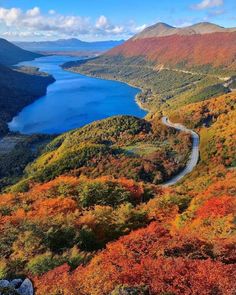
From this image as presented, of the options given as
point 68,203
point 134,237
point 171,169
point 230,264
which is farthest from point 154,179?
point 230,264

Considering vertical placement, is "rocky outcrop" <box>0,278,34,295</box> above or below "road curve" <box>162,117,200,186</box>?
above

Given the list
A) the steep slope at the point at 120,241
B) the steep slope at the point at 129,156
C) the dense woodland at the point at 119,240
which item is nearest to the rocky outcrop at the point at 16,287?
the steep slope at the point at 120,241

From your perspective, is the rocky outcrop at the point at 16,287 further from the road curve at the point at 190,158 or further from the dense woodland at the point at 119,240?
the road curve at the point at 190,158

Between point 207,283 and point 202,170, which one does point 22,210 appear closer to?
point 207,283

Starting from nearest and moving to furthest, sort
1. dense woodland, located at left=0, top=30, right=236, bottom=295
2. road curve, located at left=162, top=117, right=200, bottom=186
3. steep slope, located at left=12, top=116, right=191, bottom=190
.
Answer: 1. dense woodland, located at left=0, top=30, right=236, bottom=295
2. road curve, located at left=162, top=117, right=200, bottom=186
3. steep slope, located at left=12, top=116, right=191, bottom=190

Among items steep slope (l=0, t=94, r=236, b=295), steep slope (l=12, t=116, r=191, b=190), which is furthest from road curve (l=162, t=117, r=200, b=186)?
steep slope (l=0, t=94, r=236, b=295)

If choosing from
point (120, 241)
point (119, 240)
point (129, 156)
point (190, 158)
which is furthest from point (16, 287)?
point (190, 158)

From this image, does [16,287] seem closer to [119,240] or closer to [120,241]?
[120,241]

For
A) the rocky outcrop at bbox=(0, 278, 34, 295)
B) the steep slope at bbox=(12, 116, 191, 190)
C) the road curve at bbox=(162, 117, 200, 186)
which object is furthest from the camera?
the steep slope at bbox=(12, 116, 191, 190)

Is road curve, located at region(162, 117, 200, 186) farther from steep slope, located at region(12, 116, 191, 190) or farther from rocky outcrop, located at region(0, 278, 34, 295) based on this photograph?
rocky outcrop, located at region(0, 278, 34, 295)

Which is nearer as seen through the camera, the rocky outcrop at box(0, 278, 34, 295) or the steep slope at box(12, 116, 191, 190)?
the rocky outcrop at box(0, 278, 34, 295)
